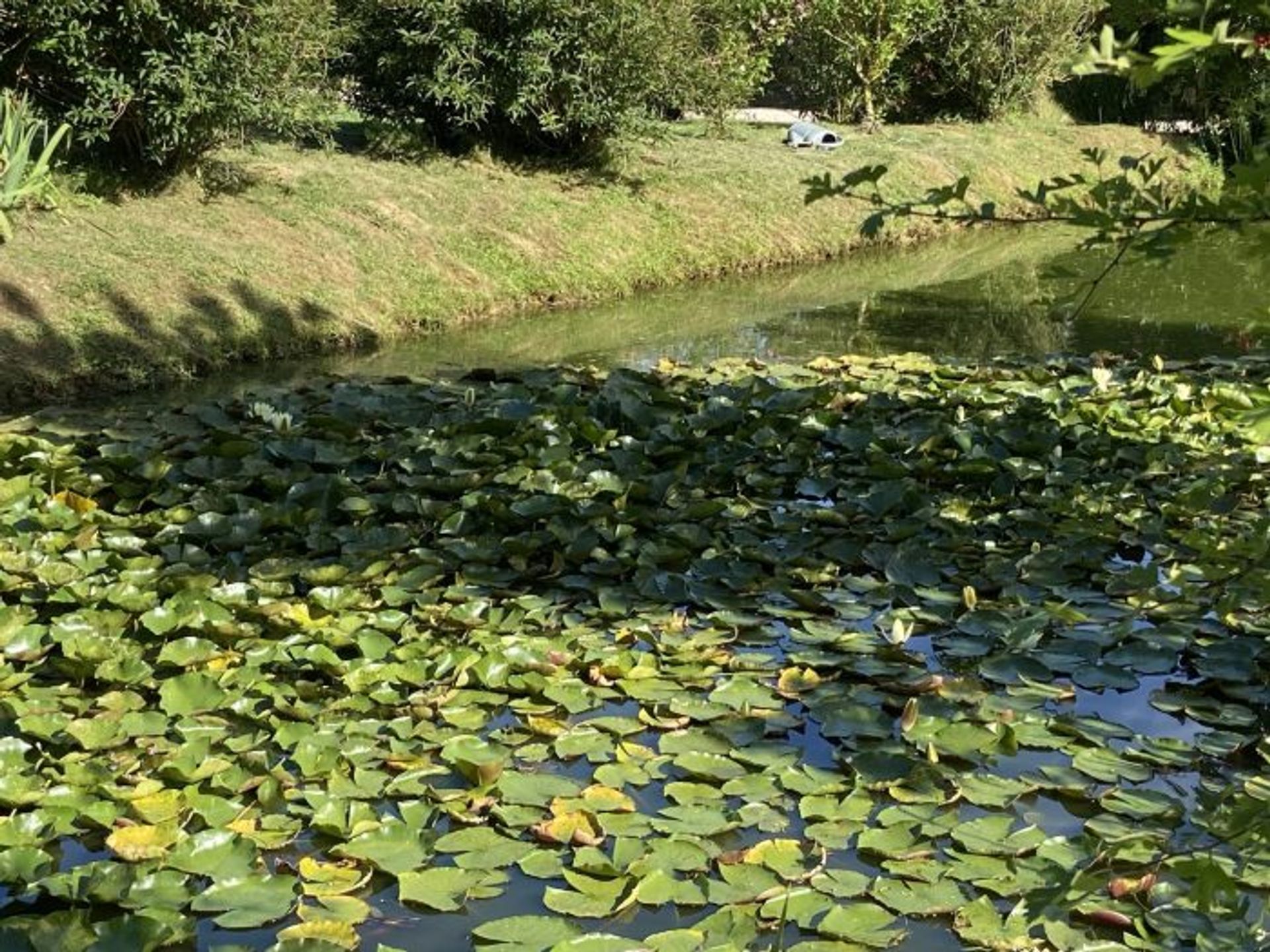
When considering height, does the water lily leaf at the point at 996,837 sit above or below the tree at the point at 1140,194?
below

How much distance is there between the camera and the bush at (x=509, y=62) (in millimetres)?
13297

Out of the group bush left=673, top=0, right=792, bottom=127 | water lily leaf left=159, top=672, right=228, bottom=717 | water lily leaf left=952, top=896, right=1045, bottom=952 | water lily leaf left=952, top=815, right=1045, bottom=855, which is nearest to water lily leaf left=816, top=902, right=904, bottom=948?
water lily leaf left=952, top=896, right=1045, bottom=952

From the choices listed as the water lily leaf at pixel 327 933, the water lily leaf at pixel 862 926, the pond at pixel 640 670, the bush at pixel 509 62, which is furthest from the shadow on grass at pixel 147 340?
the water lily leaf at pixel 862 926

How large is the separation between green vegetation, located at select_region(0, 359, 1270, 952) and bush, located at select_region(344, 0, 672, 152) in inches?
295

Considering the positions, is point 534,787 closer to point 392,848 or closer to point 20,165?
point 392,848

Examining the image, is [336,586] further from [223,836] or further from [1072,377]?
[1072,377]

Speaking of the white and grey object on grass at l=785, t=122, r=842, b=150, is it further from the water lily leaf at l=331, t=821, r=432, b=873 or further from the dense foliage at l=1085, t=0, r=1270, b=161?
the water lily leaf at l=331, t=821, r=432, b=873

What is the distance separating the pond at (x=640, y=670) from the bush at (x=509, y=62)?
699cm

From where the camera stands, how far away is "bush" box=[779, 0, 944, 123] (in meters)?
21.6

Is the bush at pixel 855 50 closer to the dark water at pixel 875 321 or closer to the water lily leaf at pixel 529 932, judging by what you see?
the dark water at pixel 875 321

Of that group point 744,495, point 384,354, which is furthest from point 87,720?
point 384,354

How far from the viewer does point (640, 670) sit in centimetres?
410

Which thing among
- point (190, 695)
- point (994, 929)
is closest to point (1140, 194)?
point (994, 929)

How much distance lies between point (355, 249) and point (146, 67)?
1.90 meters
